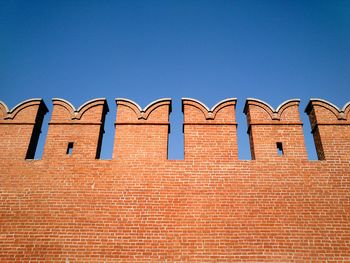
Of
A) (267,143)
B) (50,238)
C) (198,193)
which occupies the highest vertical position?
(267,143)

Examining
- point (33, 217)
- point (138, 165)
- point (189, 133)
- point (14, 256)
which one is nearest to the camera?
point (14, 256)

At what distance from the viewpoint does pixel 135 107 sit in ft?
24.8

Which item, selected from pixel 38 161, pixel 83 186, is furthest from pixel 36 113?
pixel 83 186

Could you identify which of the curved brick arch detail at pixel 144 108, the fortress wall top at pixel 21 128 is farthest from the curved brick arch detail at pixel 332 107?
the fortress wall top at pixel 21 128

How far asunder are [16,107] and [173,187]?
4768mm

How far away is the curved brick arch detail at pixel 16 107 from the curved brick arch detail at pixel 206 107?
4.03m

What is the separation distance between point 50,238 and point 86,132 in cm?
261

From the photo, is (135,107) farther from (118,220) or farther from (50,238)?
(50,238)

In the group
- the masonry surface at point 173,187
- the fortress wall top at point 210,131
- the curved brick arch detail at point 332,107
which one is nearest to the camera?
the masonry surface at point 173,187

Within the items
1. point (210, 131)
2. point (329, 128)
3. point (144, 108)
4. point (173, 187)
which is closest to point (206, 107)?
point (210, 131)

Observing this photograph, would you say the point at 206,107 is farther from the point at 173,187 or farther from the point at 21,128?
the point at 21,128

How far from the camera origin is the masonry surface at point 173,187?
5.78m

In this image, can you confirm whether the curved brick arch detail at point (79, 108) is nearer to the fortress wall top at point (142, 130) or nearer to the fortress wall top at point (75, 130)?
the fortress wall top at point (75, 130)

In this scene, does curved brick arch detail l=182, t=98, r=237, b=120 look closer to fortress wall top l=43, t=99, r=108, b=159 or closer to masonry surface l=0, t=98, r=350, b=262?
masonry surface l=0, t=98, r=350, b=262
